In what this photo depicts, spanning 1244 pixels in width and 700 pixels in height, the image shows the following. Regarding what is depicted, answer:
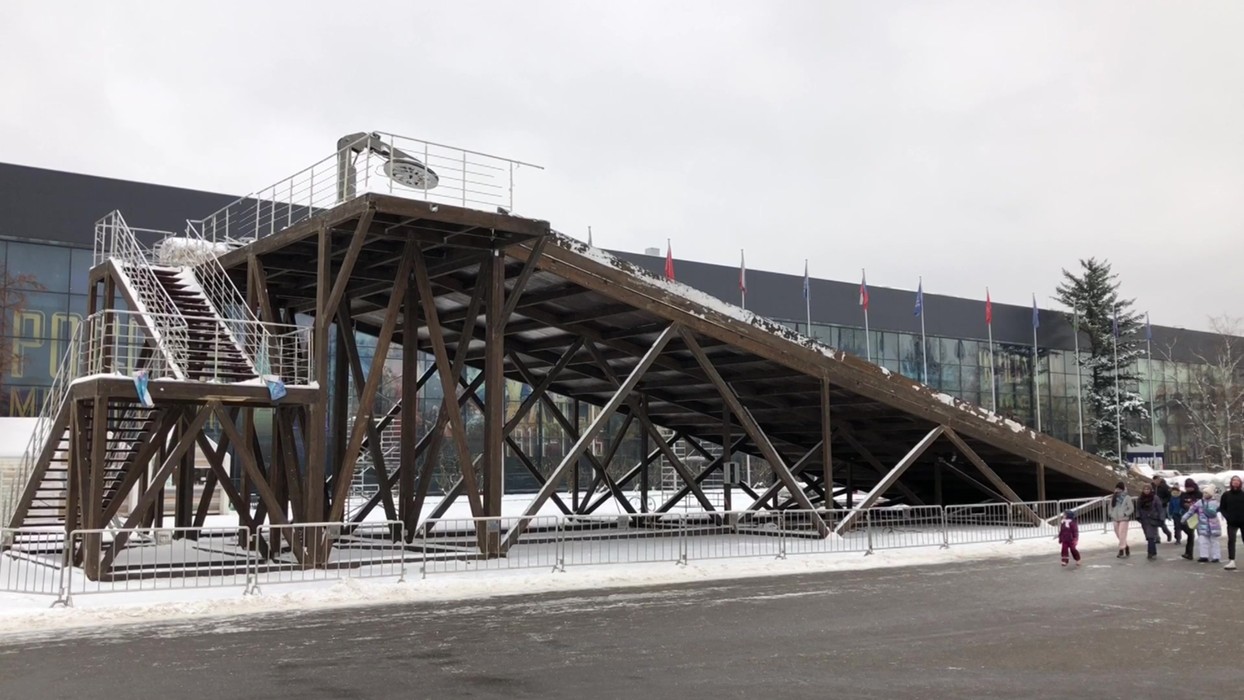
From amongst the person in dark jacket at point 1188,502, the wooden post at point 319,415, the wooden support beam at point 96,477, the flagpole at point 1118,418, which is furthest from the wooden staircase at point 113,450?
the flagpole at point 1118,418

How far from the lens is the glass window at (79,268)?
1686 inches

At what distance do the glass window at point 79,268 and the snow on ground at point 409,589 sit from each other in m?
30.5

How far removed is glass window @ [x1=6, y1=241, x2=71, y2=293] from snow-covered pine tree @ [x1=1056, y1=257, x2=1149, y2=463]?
189 feet

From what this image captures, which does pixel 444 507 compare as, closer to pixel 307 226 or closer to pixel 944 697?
pixel 307 226

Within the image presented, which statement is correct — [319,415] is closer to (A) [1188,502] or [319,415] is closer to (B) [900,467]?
(B) [900,467]

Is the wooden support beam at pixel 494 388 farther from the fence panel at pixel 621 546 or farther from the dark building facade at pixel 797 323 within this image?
the dark building facade at pixel 797 323

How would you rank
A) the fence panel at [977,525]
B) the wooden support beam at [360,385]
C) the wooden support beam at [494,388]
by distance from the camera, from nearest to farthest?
the wooden support beam at [494,388]
the wooden support beam at [360,385]
the fence panel at [977,525]

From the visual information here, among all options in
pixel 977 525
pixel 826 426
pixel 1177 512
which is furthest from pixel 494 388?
pixel 1177 512

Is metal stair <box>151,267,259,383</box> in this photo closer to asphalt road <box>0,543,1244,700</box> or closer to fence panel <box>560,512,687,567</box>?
asphalt road <box>0,543,1244,700</box>

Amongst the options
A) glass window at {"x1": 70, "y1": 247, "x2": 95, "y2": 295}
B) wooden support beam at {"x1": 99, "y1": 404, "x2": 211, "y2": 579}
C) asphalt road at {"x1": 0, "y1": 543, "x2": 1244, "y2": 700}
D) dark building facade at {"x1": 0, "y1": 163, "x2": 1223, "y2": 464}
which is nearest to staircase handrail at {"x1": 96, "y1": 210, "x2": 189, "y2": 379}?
wooden support beam at {"x1": 99, "y1": 404, "x2": 211, "y2": 579}

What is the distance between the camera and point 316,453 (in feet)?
64.2

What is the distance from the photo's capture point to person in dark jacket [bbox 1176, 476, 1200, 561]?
2144 cm

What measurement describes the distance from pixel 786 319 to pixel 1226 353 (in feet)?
127

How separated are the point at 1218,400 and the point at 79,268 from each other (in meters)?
71.8
